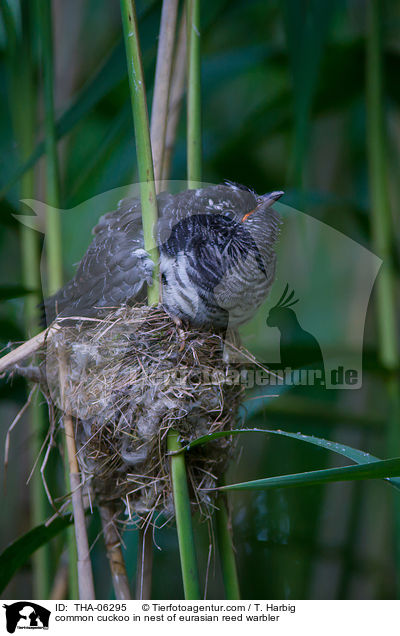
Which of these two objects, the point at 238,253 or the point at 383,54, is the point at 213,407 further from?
the point at 383,54

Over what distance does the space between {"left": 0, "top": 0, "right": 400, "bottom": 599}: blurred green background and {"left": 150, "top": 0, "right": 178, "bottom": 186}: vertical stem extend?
0.24ft

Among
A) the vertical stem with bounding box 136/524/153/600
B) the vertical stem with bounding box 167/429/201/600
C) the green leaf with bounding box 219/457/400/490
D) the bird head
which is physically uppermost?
the bird head

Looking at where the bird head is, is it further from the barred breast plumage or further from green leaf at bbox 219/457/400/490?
green leaf at bbox 219/457/400/490

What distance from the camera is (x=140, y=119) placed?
60cm

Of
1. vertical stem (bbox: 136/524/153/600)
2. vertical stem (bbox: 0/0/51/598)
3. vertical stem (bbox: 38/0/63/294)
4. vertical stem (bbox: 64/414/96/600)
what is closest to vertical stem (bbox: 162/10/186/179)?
vertical stem (bbox: 38/0/63/294)

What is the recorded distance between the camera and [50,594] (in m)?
0.94

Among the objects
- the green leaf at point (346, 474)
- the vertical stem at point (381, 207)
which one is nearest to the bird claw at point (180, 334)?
the green leaf at point (346, 474)

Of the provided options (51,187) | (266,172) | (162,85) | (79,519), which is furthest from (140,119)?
(266,172)

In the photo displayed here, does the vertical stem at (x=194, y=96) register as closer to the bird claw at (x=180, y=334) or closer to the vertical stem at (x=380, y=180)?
the bird claw at (x=180, y=334)

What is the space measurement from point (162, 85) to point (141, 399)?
1.36ft

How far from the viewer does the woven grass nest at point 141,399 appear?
67 centimetres

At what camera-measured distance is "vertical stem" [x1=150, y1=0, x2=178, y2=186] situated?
27.4 inches

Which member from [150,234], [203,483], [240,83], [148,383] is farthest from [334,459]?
[240,83]

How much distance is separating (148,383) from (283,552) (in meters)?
0.68
